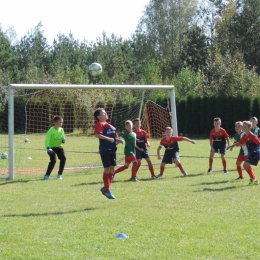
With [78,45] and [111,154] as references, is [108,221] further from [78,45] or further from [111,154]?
[78,45]

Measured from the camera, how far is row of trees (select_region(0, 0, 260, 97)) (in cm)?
5988

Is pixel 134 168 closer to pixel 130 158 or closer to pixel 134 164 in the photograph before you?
pixel 134 164

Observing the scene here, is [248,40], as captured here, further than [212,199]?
Yes

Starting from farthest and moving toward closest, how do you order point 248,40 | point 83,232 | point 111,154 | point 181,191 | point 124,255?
point 248,40 → point 181,191 → point 111,154 → point 83,232 → point 124,255

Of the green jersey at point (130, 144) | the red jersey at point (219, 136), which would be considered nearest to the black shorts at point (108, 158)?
the green jersey at point (130, 144)

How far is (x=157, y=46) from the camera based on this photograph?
225 feet

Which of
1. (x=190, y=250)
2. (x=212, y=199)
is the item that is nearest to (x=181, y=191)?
(x=212, y=199)

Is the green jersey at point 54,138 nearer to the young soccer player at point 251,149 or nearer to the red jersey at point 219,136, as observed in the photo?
the red jersey at point 219,136

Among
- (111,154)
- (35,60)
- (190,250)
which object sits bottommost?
(190,250)

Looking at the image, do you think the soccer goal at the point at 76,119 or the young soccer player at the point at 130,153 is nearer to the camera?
the young soccer player at the point at 130,153

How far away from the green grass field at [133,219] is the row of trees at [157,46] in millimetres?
43206

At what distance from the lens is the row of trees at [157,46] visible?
59.9 metres

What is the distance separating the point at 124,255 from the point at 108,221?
85.3 inches

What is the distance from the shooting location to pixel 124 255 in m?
7.29
